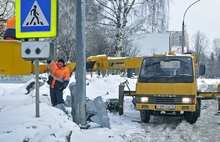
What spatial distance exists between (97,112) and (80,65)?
1262 mm

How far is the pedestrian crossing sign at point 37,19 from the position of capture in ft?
23.0

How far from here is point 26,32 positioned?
705 cm

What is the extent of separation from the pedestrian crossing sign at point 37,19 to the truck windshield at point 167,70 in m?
5.02

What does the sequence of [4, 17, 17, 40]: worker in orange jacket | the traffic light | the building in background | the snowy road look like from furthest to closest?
the building in background
the traffic light
the snowy road
[4, 17, 17, 40]: worker in orange jacket

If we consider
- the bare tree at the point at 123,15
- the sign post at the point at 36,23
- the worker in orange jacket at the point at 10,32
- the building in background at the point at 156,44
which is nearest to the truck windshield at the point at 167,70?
the worker in orange jacket at the point at 10,32

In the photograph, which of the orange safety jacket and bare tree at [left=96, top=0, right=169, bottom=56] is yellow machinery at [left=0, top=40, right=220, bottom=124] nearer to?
the orange safety jacket

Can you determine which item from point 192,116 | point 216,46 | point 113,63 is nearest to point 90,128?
point 192,116

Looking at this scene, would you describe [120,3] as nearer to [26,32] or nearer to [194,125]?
[194,125]

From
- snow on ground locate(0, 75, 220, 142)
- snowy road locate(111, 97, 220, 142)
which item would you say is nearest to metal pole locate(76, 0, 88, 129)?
snow on ground locate(0, 75, 220, 142)

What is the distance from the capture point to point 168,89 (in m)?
11.0

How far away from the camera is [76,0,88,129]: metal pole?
9.04 metres

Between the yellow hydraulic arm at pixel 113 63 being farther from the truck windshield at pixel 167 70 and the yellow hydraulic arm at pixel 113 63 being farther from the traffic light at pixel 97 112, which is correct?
the traffic light at pixel 97 112

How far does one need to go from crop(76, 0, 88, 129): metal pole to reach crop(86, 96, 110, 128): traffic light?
0.92ft

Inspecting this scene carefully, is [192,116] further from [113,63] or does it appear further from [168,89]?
[113,63]
